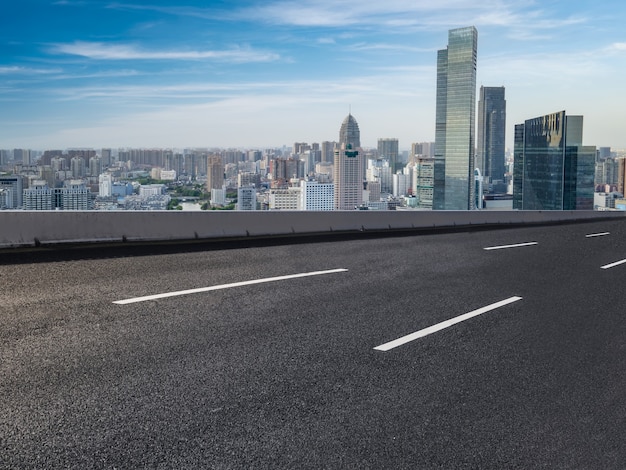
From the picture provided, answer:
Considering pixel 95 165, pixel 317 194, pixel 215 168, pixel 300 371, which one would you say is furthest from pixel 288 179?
pixel 300 371

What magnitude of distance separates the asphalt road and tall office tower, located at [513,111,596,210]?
82613 mm

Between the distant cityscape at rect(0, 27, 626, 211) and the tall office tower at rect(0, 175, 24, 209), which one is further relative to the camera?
the distant cityscape at rect(0, 27, 626, 211)

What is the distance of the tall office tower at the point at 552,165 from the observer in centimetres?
9819

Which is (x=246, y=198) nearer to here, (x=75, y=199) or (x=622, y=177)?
(x=75, y=199)

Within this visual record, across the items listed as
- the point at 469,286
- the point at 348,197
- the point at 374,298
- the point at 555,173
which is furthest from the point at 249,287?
the point at 555,173

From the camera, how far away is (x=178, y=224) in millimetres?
14297

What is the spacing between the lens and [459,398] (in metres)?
4.96

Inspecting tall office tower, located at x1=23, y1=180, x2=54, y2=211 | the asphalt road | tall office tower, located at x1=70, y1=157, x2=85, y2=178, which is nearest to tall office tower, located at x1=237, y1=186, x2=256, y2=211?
tall office tower, located at x1=23, y1=180, x2=54, y2=211

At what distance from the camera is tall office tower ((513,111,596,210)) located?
9819 centimetres

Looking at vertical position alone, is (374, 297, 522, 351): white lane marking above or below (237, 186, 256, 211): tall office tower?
below

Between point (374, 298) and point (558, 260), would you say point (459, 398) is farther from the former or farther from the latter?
point (558, 260)

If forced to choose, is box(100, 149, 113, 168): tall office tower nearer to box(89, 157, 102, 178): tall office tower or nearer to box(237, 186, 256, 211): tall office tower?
box(89, 157, 102, 178): tall office tower

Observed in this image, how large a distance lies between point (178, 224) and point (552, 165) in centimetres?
11672

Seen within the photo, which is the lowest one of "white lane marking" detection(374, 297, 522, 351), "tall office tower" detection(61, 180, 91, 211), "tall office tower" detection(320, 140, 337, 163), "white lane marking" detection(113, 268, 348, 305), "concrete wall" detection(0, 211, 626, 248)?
"white lane marking" detection(374, 297, 522, 351)
